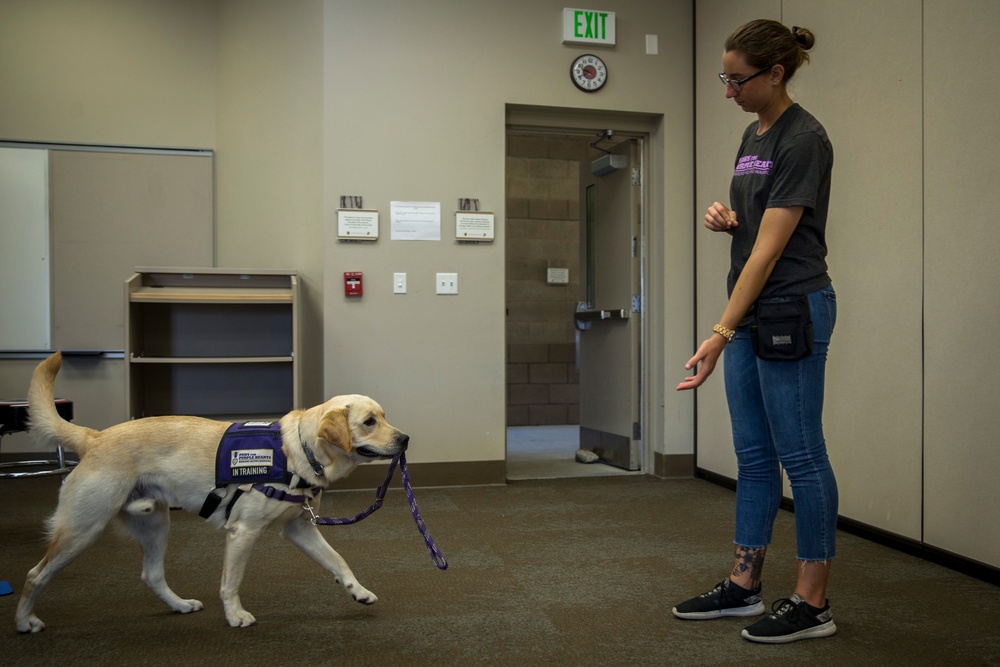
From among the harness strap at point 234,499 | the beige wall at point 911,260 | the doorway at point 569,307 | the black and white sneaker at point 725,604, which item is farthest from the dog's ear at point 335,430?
the doorway at point 569,307

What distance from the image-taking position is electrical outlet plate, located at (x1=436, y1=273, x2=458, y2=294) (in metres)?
4.72

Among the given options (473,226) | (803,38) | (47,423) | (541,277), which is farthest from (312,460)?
(541,277)

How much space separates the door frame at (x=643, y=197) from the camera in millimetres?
5012

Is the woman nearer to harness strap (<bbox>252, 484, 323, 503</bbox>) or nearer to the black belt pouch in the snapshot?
the black belt pouch

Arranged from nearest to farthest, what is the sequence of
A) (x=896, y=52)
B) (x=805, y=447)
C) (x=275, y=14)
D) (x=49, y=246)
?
(x=805, y=447) → (x=896, y=52) → (x=275, y=14) → (x=49, y=246)

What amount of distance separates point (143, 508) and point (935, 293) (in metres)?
2.85

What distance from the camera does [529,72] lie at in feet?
15.8

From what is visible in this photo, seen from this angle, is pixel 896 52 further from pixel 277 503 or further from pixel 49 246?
pixel 49 246

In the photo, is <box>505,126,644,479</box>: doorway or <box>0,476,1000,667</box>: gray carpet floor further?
<box>505,126,644,479</box>: doorway

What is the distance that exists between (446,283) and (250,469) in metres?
2.60

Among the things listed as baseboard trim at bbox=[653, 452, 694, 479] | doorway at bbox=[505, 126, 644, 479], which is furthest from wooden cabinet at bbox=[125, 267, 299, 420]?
baseboard trim at bbox=[653, 452, 694, 479]

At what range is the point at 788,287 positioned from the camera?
2.12m

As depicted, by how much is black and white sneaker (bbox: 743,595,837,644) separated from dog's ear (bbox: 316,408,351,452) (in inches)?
48.0

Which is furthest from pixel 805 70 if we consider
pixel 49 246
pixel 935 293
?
pixel 49 246
